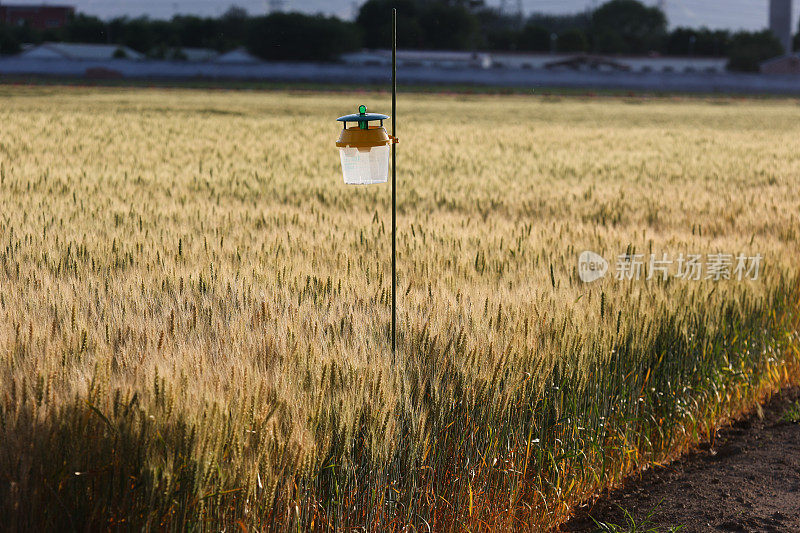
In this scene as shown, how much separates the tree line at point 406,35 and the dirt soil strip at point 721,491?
51.4 m

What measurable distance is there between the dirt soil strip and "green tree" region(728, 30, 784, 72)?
286 feet

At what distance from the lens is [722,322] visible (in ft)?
15.4

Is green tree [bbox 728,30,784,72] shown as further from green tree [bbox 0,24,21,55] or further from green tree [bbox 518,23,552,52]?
green tree [bbox 0,24,21,55]

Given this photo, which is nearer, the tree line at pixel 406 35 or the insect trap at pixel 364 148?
the insect trap at pixel 364 148

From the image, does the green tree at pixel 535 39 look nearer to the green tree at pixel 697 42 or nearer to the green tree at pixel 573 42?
the green tree at pixel 573 42

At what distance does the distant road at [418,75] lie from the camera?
196ft

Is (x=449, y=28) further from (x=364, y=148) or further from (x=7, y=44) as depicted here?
(x=364, y=148)

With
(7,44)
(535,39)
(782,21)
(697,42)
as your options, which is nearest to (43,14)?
(7,44)

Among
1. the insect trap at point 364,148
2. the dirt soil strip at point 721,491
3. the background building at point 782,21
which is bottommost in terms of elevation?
the dirt soil strip at point 721,491

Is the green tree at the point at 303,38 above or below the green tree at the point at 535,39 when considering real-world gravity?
below

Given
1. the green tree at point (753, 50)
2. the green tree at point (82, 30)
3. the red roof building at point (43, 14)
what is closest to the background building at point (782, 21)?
the green tree at point (753, 50)

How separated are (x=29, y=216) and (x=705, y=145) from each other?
16.6 m

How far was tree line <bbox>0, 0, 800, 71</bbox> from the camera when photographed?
67250 millimetres

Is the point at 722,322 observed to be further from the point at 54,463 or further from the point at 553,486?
the point at 54,463
